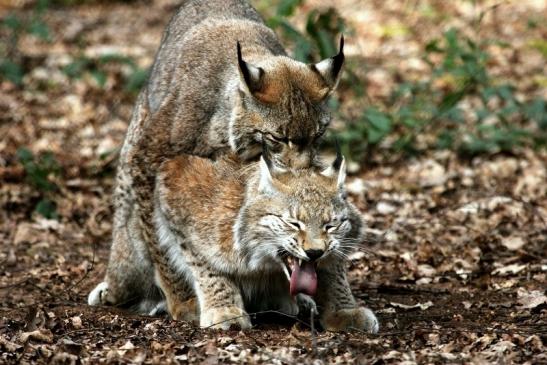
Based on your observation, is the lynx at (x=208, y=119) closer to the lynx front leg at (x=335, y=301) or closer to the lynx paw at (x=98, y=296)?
the lynx paw at (x=98, y=296)

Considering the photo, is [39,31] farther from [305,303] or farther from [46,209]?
[305,303]

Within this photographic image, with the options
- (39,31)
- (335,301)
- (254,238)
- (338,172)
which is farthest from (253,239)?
(39,31)

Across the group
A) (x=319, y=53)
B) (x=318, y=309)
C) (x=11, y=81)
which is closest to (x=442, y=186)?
(x=319, y=53)

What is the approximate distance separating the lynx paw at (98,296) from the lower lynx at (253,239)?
584 millimetres

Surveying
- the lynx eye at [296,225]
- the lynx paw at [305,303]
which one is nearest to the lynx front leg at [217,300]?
the lynx paw at [305,303]

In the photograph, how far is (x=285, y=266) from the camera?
6141 millimetres

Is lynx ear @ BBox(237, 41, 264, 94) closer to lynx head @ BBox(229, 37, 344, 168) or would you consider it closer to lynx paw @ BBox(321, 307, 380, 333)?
lynx head @ BBox(229, 37, 344, 168)

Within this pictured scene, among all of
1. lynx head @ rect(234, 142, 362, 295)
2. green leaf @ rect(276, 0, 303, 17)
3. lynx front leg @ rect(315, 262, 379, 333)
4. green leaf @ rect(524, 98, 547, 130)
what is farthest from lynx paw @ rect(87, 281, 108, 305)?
green leaf @ rect(524, 98, 547, 130)

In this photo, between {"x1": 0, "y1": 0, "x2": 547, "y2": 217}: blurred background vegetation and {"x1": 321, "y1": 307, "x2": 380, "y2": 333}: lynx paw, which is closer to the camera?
{"x1": 321, "y1": 307, "x2": 380, "y2": 333}: lynx paw

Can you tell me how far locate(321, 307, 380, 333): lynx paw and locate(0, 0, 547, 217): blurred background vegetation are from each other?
9.48ft

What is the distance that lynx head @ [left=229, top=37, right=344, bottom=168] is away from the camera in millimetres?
7000

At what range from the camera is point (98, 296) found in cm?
770

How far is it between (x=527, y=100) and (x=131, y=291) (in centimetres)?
755

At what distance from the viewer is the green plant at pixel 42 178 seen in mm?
10133
